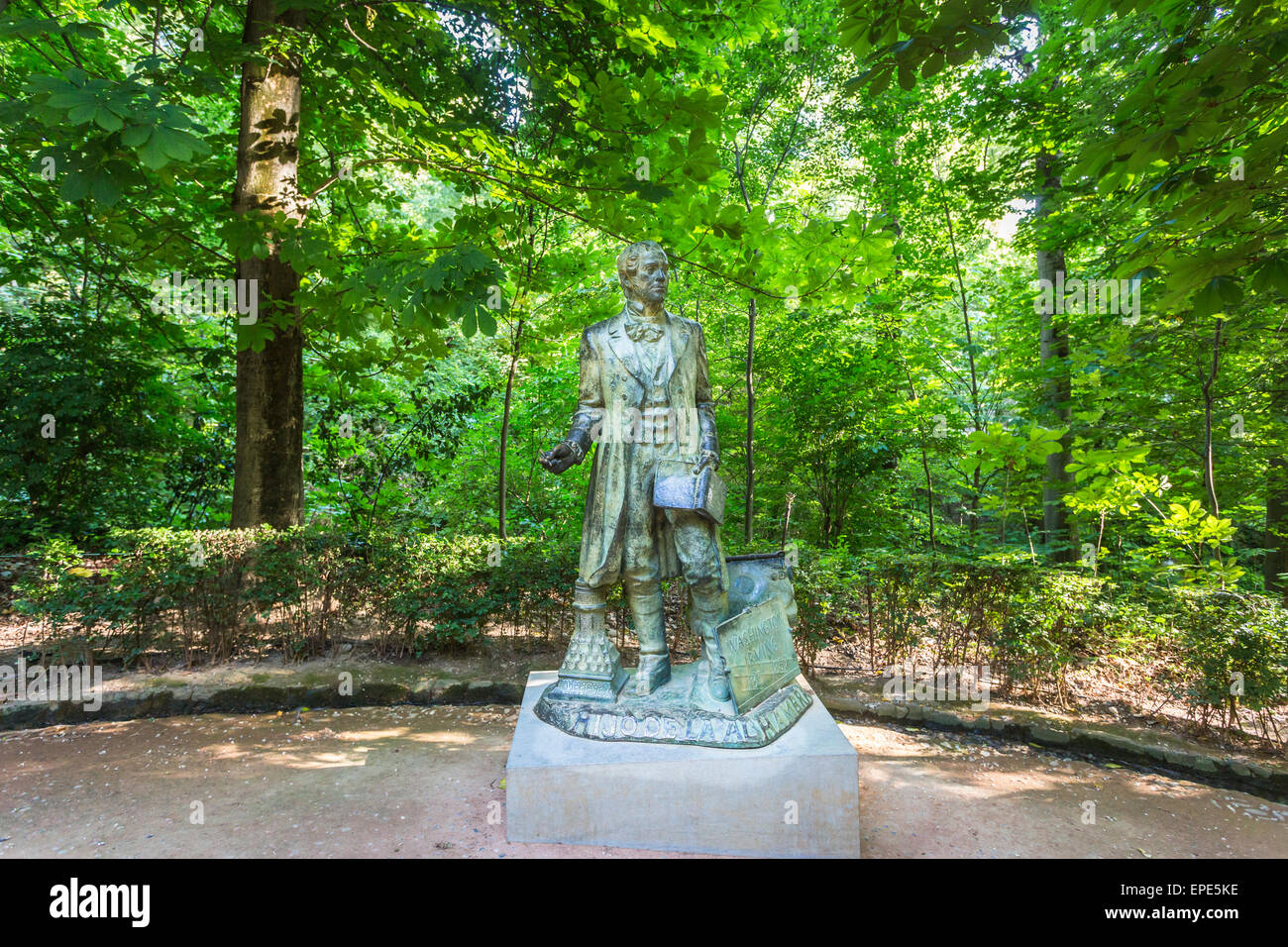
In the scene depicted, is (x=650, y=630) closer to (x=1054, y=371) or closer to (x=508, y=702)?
(x=508, y=702)

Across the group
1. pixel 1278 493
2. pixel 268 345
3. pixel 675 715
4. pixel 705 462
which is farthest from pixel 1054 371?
pixel 268 345

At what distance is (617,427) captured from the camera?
3.31 meters

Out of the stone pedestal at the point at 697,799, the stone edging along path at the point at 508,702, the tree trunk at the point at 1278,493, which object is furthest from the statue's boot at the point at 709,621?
the tree trunk at the point at 1278,493

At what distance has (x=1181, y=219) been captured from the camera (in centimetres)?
258

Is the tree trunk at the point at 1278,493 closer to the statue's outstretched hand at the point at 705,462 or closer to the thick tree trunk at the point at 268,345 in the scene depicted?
the statue's outstretched hand at the point at 705,462

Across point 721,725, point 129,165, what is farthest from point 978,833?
point 129,165

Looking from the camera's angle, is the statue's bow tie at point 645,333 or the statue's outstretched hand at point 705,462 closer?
the statue's outstretched hand at point 705,462

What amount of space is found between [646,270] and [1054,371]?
4.87 m

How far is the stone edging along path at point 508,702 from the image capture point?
149 inches

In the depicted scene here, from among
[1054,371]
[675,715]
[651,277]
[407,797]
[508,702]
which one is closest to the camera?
[675,715]

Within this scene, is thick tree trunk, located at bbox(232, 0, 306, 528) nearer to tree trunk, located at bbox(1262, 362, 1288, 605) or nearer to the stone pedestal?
the stone pedestal

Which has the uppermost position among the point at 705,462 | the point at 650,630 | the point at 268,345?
the point at 268,345

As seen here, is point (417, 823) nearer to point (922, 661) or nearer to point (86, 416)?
point (922, 661)

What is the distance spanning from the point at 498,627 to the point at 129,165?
4.22m
